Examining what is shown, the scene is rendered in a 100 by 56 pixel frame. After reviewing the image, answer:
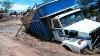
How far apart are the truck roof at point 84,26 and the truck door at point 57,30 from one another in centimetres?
52

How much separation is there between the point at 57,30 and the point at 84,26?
1824mm

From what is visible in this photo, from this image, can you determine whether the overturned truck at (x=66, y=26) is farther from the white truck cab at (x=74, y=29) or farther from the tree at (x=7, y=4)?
the tree at (x=7, y=4)

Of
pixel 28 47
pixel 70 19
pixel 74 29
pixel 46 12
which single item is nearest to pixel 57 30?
pixel 70 19

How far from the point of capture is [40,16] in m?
16.9

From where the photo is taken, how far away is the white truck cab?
44.5ft

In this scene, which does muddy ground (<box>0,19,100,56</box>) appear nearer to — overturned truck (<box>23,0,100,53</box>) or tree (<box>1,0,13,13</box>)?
overturned truck (<box>23,0,100,53</box>)

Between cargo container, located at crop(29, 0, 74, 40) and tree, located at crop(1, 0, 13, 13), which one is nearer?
cargo container, located at crop(29, 0, 74, 40)

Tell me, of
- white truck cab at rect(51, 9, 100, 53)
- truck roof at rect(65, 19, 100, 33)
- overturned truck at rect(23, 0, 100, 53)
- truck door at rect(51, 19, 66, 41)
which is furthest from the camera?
truck door at rect(51, 19, 66, 41)

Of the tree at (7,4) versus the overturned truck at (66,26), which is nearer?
the overturned truck at (66,26)

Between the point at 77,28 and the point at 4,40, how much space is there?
482 centimetres

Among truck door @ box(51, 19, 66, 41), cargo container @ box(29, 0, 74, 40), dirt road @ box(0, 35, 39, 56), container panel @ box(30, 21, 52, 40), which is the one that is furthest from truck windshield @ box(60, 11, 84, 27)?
dirt road @ box(0, 35, 39, 56)

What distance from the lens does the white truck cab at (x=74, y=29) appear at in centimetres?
1355

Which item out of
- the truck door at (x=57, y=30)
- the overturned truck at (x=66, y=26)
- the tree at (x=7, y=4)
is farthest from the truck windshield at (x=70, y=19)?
the tree at (x=7, y=4)

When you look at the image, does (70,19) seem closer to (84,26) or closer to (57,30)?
(57,30)
